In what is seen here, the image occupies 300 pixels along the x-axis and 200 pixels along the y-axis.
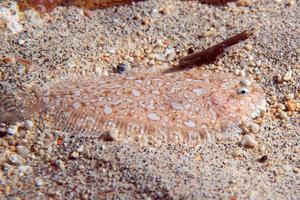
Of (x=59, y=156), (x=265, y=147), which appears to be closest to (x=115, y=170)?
(x=59, y=156)

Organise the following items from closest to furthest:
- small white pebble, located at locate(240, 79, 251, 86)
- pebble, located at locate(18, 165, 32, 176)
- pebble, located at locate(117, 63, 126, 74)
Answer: pebble, located at locate(18, 165, 32, 176)
small white pebble, located at locate(240, 79, 251, 86)
pebble, located at locate(117, 63, 126, 74)

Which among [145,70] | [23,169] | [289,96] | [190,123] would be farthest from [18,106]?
[289,96]

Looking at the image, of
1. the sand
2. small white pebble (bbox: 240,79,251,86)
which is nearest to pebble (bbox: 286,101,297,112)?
the sand

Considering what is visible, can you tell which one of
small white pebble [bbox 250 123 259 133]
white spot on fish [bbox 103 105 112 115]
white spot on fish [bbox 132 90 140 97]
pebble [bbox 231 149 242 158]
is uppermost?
white spot on fish [bbox 132 90 140 97]

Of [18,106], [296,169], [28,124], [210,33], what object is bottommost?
[296,169]

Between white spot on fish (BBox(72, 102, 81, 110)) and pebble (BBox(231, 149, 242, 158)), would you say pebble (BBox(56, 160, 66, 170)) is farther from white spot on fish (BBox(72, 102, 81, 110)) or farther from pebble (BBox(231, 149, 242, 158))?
pebble (BBox(231, 149, 242, 158))

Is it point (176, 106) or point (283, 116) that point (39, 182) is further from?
point (283, 116)

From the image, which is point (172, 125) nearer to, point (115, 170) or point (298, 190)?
point (115, 170)
